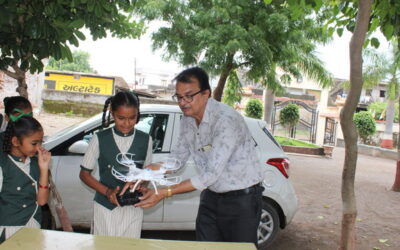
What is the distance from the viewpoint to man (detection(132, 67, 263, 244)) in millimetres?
2207

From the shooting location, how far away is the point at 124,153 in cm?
236

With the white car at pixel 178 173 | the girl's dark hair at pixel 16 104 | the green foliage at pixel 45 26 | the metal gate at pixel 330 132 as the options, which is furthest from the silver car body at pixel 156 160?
the metal gate at pixel 330 132

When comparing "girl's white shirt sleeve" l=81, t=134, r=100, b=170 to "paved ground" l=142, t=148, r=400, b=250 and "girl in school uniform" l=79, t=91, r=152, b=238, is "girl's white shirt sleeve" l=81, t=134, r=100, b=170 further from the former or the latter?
"paved ground" l=142, t=148, r=400, b=250

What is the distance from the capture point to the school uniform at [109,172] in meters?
2.38

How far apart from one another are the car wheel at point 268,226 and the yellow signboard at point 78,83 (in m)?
17.4

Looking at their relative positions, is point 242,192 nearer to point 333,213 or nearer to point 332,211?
point 333,213

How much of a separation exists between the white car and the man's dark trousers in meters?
1.52

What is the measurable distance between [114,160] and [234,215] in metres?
0.82

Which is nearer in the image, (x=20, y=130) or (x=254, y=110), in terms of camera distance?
(x=20, y=130)

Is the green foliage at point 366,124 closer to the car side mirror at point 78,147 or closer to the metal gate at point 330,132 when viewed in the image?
the metal gate at point 330,132

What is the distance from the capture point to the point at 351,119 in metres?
3.10

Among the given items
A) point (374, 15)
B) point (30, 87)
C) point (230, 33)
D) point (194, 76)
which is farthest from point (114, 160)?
point (30, 87)

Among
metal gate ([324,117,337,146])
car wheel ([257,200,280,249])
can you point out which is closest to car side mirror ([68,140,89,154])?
car wheel ([257,200,280,249])

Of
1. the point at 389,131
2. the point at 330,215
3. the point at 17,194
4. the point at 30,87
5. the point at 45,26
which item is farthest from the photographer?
the point at 389,131
